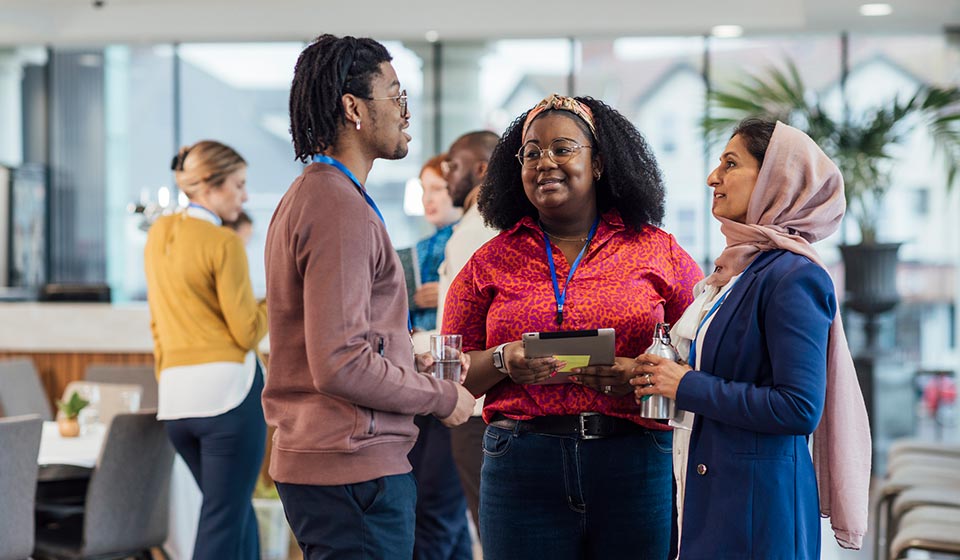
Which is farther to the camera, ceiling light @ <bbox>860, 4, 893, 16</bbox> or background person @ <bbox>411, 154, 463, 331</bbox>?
ceiling light @ <bbox>860, 4, 893, 16</bbox>

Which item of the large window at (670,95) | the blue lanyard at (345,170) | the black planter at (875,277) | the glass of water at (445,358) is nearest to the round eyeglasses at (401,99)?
the blue lanyard at (345,170)

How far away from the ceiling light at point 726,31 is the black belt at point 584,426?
666 centimetres

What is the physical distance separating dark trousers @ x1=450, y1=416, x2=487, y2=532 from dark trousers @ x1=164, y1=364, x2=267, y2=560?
703mm

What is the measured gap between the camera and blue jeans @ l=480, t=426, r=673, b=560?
2.33 meters

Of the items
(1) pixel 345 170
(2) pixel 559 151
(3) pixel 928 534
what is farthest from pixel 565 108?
(3) pixel 928 534

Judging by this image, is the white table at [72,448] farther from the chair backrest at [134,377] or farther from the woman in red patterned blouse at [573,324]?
the woman in red patterned blouse at [573,324]

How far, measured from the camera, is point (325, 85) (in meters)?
2.09

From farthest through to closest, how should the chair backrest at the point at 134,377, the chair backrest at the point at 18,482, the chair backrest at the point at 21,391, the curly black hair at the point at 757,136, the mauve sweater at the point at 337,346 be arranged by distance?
the chair backrest at the point at 21,391, the chair backrest at the point at 134,377, the chair backrest at the point at 18,482, the curly black hair at the point at 757,136, the mauve sweater at the point at 337,346

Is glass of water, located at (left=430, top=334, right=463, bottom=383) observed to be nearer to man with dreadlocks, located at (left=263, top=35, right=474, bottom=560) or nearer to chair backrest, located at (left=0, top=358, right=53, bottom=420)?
man with dreadlocks, located at (left=263, top=35, right=474, bottom=560)

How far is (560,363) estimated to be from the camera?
2.27 m

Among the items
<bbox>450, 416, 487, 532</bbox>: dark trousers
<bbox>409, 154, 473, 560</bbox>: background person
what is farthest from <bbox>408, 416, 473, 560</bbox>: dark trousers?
<bbox>450, 416, 487, 532</bbox>: dark trousers

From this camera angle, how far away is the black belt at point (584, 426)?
234 cm

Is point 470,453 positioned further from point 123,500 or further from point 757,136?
point 757,136

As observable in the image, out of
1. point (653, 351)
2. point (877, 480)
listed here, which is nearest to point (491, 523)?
point (653, 351)
